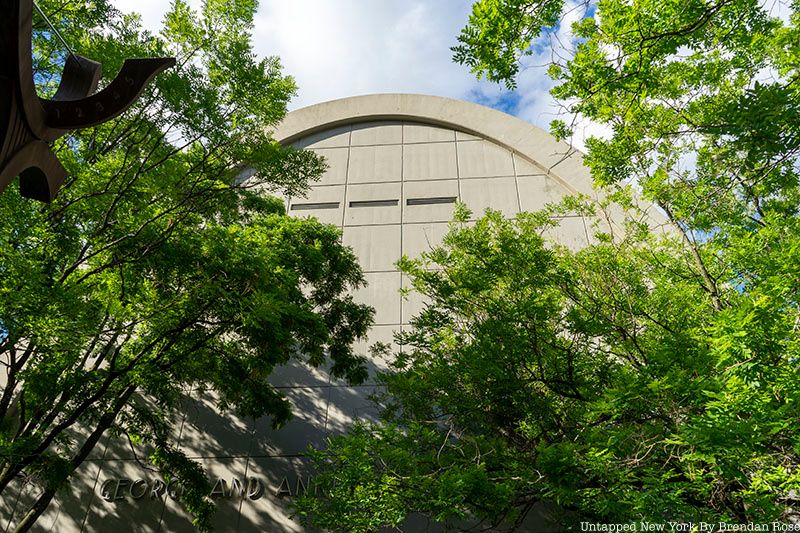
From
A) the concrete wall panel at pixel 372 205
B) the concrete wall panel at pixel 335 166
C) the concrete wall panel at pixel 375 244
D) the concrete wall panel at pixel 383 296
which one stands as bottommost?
the concrete wall panel at pixel 383 296

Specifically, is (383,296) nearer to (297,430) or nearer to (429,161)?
(297,430)

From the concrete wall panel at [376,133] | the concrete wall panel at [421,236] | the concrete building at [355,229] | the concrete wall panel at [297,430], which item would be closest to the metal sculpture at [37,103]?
the concrete building at [355,229]

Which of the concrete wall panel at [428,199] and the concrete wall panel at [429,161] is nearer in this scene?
the concrete wall panel at [428,199]

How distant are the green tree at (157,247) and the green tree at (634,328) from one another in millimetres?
3062

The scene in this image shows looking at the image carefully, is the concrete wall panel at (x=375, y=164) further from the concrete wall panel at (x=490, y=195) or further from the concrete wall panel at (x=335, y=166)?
the concrete wall panel at (x=490, y=195)

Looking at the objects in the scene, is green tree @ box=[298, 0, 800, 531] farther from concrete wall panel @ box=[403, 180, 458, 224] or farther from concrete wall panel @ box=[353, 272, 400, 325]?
concrete wall panel @ box=[403, 180, 458, 224]

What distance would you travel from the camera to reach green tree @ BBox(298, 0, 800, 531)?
417 cm

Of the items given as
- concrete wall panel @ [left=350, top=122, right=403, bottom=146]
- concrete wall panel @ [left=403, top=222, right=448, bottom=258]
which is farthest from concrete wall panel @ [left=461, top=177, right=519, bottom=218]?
concrete wall panel @ [left=350, top=122, right=403, bottom=146]

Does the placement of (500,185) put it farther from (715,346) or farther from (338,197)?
(715,346)

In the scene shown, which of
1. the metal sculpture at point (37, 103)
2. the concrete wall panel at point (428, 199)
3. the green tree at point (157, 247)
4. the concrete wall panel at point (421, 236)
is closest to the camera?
the metal sculpture at point (37, 103)

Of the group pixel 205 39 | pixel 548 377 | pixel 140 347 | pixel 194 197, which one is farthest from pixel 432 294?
pixel 205 39

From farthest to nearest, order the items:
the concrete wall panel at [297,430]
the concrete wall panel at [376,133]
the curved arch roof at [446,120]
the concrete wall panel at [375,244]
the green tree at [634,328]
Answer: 1. the concrete wall panel at [376,133]
2. the curved arch roof at [446,120]
3. the concrete wall panel at [375,244]
4. the concrete wall panel at [297,430]
5. the green tree at [634,328]

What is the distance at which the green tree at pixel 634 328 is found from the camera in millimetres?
4168

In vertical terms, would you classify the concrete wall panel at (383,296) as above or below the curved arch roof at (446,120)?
below
